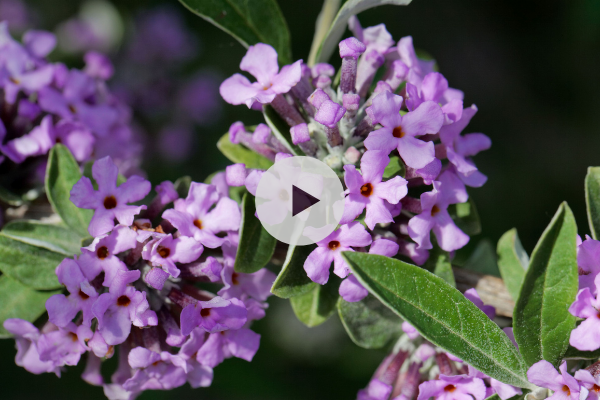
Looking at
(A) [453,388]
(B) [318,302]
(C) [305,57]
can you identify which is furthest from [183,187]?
(C) [305,57]

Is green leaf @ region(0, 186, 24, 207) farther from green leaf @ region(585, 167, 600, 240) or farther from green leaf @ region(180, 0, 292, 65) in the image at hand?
green leaf @ region(585, 167, 600, 240)

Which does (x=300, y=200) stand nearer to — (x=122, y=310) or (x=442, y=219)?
(x=442, y=219)

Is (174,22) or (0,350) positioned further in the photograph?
(174,22)

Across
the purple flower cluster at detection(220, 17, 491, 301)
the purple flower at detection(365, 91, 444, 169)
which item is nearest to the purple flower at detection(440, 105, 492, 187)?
the purple flower cluster at detection(220, 17, 491, 301)

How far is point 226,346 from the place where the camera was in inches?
66.7

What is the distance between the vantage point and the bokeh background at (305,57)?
3.54 meters

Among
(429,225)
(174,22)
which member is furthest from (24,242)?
(174,22)

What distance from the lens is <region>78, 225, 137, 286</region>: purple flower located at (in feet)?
4.94

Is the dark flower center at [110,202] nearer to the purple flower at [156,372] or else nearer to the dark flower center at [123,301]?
the dark flower center at [123,301]

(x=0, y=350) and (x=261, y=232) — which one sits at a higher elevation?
(x=261, y=232)

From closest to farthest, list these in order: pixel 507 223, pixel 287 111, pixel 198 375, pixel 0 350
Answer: pixel 287 111 → pixel 198 375 → pixel 0 350 → pixel 507 223

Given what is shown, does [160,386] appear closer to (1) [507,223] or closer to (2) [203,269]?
(2) [203,269]

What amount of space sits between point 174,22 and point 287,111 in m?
2.40

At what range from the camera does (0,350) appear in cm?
340
